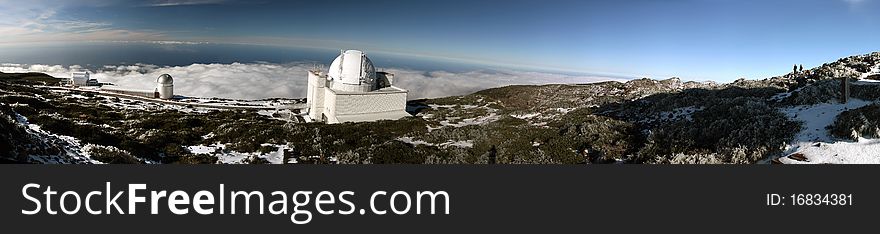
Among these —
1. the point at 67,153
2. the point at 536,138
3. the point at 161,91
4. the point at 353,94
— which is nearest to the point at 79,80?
the point at 161,91

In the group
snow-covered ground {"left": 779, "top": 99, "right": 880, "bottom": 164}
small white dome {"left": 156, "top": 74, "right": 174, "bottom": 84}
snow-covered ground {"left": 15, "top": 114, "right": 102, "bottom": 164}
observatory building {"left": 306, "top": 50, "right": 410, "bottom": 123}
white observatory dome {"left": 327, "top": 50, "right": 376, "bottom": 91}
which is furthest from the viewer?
small white dome {"left": 156, "top": 74, "right": 174, "bottom": 84}

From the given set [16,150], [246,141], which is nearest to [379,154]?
[246,141]

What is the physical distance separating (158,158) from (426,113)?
60.0 ft

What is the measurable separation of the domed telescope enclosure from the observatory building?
63.0 ft

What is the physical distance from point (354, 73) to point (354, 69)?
0.86 ft

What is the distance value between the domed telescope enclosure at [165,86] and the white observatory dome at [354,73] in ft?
70.3

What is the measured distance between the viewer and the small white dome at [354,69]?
90.8 ft

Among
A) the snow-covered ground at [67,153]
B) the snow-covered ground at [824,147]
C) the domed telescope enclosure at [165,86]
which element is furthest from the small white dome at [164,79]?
the snow-covered ground at [824,147]

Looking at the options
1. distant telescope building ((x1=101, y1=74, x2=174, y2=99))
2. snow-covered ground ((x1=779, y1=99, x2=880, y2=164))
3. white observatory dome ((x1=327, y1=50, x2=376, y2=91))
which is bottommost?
distant telescope building ((x1=101, y1=74, x2=174, y2=99))

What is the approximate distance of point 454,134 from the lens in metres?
17.2

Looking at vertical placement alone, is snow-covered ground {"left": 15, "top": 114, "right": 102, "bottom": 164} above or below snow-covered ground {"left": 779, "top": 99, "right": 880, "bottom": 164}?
below

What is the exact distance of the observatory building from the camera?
86.1 feet

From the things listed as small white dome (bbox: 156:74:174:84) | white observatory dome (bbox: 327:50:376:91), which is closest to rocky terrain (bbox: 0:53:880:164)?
white observatory dome (bbox: 327:50:376:91)

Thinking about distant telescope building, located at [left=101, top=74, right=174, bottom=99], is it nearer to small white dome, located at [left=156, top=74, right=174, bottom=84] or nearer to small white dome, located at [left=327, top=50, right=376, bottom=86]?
small white dome, located at [left=156, top=74, right=174, bottom=84]
